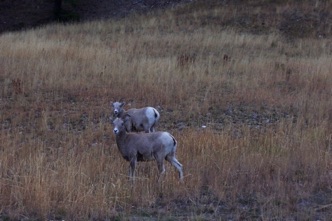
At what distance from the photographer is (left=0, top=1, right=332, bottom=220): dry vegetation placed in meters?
7.75

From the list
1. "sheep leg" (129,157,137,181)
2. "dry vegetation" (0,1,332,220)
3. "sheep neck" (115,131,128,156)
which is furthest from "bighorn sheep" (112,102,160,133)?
"sheep leg" (129,157,137,181)

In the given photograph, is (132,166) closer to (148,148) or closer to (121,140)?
(148,148)

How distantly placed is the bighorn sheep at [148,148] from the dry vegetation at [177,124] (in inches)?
8.2

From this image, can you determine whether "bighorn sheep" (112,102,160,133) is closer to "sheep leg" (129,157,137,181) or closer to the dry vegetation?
the dry vegetation

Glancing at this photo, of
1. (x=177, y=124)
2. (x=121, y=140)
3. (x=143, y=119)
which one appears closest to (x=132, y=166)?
(x=121, y=140)

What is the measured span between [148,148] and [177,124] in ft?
16.5

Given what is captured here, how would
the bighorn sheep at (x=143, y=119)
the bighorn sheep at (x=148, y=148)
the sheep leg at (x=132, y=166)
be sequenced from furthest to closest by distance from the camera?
the bighorn sheep at (x=143, y=119)
the sheep leg at (x=132, y=166)
the bighorn sheep at (x=148, y=148)

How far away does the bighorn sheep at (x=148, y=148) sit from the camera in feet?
28.5

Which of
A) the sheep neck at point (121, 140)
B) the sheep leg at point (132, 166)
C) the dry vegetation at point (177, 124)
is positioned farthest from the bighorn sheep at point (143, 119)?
the sheep leg at point (132, 166)

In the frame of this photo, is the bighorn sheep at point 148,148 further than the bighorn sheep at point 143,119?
No

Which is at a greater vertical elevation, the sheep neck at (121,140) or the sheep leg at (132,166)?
the sheep neck at (121,140)

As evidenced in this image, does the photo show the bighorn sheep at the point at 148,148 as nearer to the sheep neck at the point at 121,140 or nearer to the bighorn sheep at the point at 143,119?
the sheep neck at the point at 121,140

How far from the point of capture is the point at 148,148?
8797mm

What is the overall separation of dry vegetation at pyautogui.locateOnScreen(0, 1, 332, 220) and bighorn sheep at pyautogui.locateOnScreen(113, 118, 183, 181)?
0.21 metres
